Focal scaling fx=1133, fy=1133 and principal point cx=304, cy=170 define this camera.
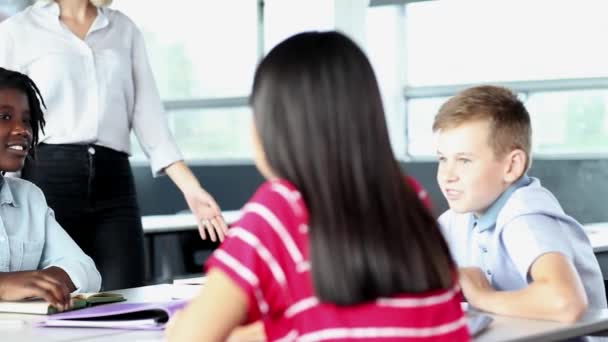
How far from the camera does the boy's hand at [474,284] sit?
2168 millimetres

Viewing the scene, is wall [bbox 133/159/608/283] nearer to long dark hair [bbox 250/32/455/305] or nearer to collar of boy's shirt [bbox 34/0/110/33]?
collar of boy's shirt [bbox 34/0/110/33]

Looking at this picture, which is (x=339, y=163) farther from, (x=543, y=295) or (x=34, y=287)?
(x=34, y=287)

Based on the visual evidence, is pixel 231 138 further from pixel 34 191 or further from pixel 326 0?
pixel 34 191

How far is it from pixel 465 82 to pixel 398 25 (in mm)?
656

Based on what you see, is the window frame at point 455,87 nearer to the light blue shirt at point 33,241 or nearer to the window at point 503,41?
the window at point 503,41

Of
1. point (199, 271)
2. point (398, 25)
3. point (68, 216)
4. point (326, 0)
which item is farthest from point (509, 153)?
point (398, 25)

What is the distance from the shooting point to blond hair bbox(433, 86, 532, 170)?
244 centimetres

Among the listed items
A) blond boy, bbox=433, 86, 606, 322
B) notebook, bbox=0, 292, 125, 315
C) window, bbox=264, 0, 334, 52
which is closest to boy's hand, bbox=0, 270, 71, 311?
notebook, bbox=0, 292, 125, 315

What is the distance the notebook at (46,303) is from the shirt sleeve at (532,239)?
82 cm

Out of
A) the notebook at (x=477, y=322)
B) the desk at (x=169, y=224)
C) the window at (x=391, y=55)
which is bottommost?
the desk at (x=169, y=224)

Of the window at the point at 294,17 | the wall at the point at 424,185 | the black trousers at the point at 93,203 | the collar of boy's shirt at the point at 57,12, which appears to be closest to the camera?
the black trousers at the point at 93,203

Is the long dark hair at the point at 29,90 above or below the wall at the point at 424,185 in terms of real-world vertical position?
above

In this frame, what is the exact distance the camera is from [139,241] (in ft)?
10.2

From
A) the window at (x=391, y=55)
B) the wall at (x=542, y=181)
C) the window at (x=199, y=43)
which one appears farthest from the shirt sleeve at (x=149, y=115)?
the window at (x=199, y=43)
